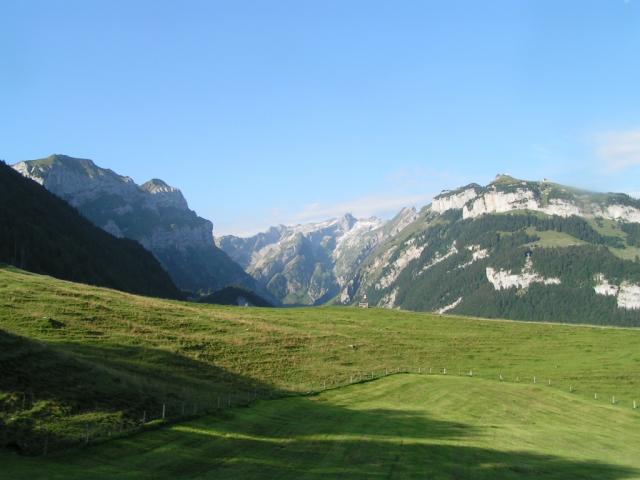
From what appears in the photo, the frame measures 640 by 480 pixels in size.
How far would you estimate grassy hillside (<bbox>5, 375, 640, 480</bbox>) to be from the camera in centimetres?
3291

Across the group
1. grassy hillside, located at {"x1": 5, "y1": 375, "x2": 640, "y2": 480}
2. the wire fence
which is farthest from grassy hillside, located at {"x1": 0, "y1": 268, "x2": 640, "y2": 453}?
grassy hillside, located at {"x1": 5, "y1": 375, "x2": 640, "y2": 480}

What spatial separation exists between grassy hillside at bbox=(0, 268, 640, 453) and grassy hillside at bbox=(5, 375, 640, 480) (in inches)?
173

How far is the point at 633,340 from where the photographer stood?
4887 inches

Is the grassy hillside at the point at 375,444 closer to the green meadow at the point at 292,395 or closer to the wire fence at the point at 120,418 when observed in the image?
the green meadow at the point at 292,395

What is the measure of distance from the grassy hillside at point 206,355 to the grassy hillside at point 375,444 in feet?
14.4

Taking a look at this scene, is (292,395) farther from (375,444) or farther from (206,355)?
(375,444)

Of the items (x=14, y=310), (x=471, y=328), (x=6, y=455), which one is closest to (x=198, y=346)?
(x=14, y=310)

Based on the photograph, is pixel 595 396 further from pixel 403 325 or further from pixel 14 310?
pixel 14 310

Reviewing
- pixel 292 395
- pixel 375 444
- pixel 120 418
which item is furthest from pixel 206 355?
pixel 375 444

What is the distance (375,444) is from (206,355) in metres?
41.0

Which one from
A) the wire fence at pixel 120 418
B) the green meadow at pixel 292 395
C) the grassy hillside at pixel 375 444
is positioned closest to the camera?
the grassy hillside at pixel 375 444

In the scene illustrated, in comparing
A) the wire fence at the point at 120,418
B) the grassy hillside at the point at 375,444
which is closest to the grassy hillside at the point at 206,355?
the wire fence at the point at 120,418

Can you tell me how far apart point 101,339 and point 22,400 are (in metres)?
35.7

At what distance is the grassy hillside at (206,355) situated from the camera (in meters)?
41.8
